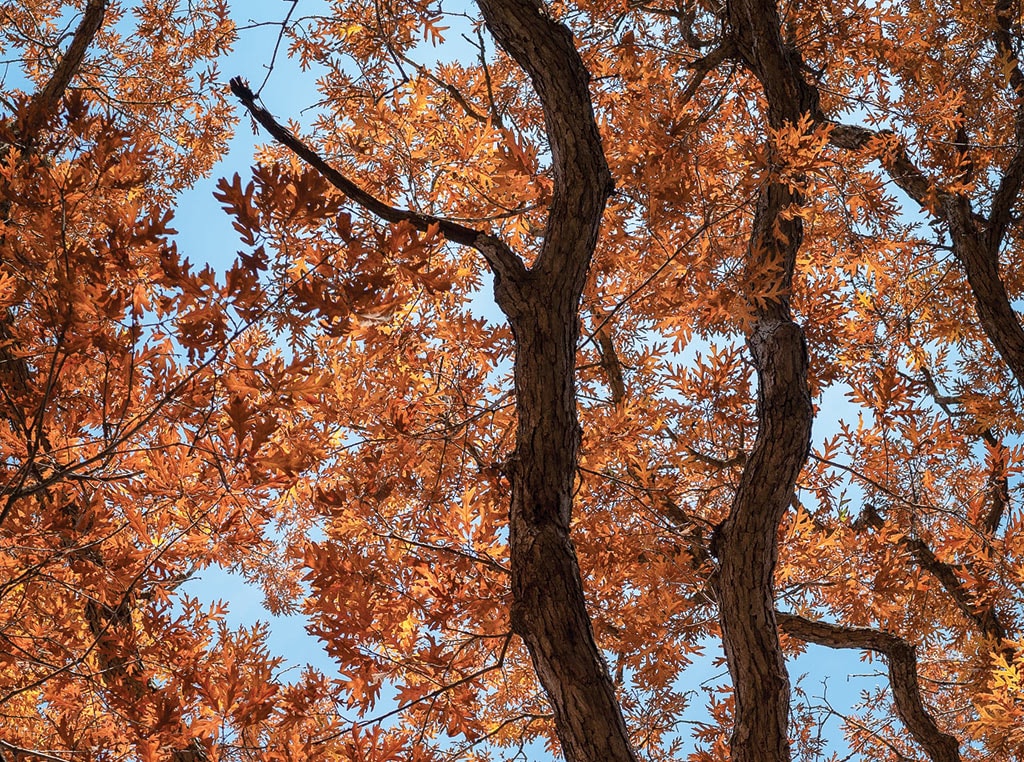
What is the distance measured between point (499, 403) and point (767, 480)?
1152 mm

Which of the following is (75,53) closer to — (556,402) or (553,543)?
(556,402)

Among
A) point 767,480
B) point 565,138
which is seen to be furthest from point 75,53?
point 767,480

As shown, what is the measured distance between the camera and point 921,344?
202 inches

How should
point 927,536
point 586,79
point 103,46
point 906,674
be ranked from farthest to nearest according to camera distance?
point 103,46 < point 927,536 < point 906,674 < point 586,79

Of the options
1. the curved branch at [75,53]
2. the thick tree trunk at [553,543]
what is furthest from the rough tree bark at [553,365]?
the curved branch at [75,53]

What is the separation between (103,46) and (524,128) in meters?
3.52

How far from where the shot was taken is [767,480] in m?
3.06

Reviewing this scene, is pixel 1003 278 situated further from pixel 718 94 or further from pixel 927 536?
pixel 718 94

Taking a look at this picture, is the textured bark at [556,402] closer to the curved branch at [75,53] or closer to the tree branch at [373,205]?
the tree branch at [373,205]

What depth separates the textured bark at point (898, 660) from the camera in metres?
3.71

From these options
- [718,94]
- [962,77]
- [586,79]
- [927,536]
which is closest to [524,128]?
[718,94]

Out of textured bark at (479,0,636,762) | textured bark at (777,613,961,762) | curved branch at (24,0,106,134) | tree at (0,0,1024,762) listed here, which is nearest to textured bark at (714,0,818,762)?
tree at (0,0,1024,762)

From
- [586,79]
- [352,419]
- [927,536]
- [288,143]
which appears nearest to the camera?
[288,143]

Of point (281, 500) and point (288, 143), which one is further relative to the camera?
point (281, 500)
